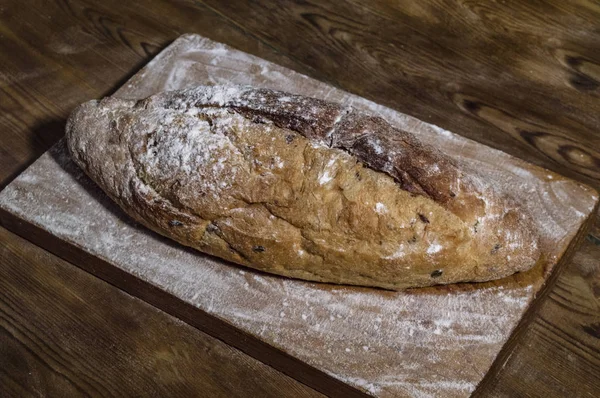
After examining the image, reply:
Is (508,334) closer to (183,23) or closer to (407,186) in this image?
(407,186)

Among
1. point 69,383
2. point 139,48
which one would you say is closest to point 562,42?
point 139,48

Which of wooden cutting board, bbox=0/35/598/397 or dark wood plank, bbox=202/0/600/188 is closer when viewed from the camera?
wooden cutting board, bbox=0/35/598/397

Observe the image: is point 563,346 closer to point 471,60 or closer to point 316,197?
point 316,197

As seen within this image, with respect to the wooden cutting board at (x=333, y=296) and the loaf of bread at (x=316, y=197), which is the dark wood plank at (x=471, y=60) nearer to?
the wooden cutting board at (x=333, y=296)

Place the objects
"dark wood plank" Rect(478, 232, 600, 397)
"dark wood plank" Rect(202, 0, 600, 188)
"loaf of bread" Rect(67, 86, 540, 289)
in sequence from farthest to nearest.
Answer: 1. "dark wood plank" Rect(202, 0, 600, 188)
2. "dark wood plank" Rect(478, 232, 600, 397)
3. "loaf of bread" Rect(67, 86, 540, 289)

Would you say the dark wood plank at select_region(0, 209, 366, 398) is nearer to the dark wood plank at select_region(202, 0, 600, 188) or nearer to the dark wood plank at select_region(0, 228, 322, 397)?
the dark wood plank at select_region(0, 228, 322, 397)

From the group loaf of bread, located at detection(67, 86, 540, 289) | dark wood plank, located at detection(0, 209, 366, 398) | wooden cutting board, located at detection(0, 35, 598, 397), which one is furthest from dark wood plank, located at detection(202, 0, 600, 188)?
dark wood plank, located at detection(0, 209, 366, 398)

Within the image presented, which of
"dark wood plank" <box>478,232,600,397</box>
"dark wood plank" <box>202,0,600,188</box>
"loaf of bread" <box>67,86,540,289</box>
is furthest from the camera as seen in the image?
"dark wood plank" <box>202,0,600,188</box>
